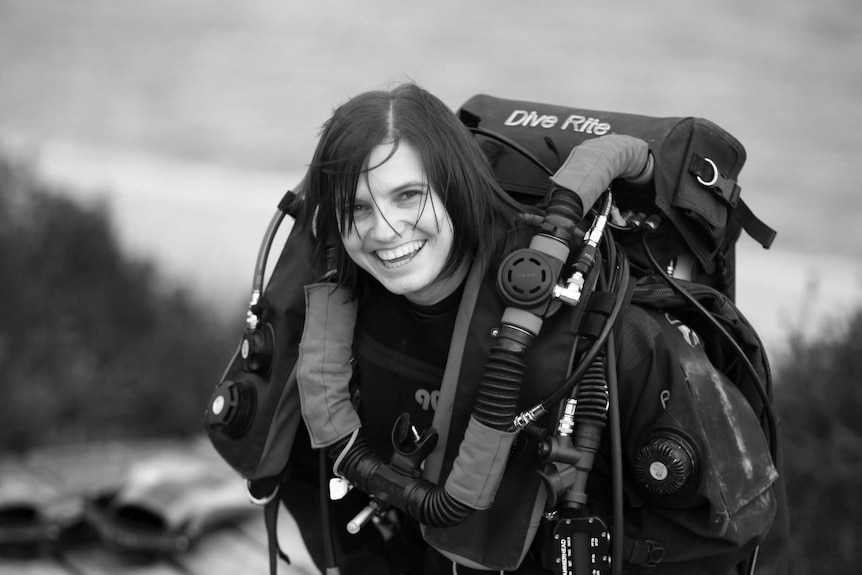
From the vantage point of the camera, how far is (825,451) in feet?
8.89

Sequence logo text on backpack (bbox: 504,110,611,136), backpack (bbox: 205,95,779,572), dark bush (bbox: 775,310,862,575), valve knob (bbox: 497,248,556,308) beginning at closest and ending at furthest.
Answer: valve knob (bbox: 497,248,556,308) → backpack (bbox: 205,95,779,572) → logo text on backpack (bbox: 504,110,611,136) → dark bush (bbox: 775,310,862,575)

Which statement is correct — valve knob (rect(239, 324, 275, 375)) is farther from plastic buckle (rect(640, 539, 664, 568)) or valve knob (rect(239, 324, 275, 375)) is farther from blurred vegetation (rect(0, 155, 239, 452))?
blurred vegetation (rect(0, 155, 239, 452))

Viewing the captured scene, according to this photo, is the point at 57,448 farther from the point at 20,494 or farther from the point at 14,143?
the point at 14,143

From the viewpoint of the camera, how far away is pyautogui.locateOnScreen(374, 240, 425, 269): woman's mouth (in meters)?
1.84

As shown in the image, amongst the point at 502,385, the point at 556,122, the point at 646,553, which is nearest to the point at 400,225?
the point at 502,385

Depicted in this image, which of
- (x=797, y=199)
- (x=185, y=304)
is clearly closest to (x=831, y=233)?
(x=797, y=199)

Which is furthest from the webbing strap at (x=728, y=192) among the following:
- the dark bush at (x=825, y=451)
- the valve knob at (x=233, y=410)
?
the valve knob at (x=233, y=410)

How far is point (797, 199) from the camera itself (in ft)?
16.4

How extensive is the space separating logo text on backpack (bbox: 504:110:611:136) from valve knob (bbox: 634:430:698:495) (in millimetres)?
654

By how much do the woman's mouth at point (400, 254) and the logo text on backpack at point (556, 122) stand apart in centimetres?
46

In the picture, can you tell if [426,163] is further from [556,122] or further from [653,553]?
[653,553]

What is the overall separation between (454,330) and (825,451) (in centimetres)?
135

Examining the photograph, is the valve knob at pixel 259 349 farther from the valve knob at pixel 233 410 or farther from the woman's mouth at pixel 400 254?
the woman's mouth at pixel 400 254

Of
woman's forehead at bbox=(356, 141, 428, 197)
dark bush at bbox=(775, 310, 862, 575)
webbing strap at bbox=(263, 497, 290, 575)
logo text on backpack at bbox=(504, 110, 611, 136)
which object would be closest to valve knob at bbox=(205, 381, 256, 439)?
webbing strap at bbox=(263, 497, 290, 575)
